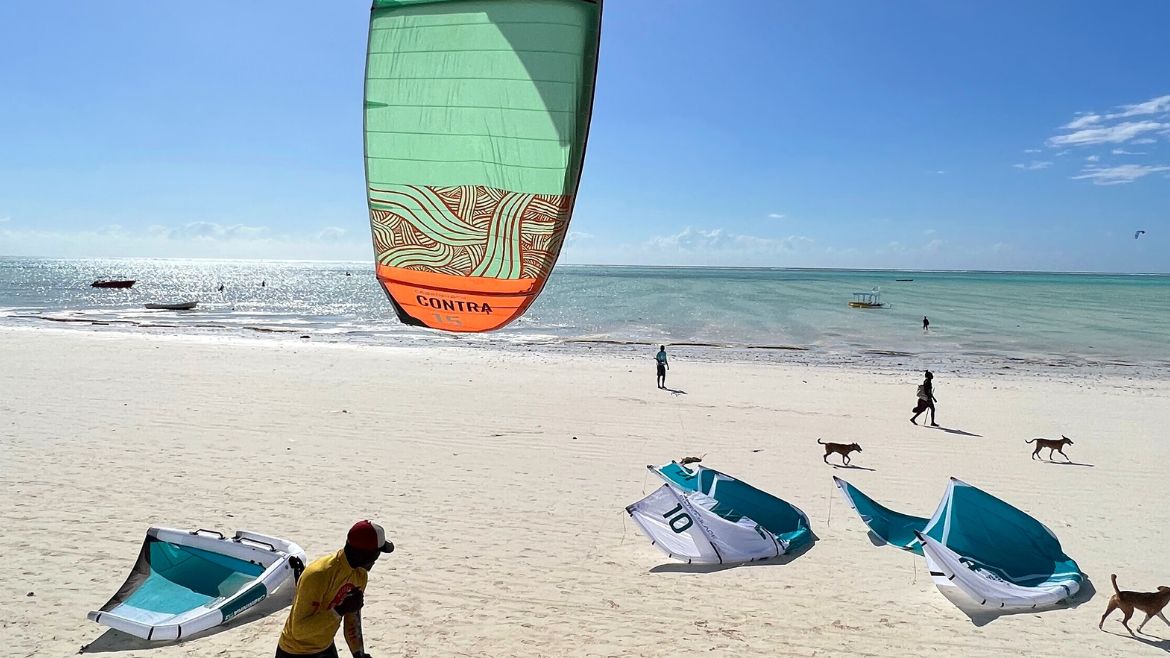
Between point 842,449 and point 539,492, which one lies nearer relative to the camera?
point 539,492

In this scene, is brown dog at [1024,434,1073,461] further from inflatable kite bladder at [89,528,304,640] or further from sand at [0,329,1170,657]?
inflatable kite bladder at [89,528,304,640]

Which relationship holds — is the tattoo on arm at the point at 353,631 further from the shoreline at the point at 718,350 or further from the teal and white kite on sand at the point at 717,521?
the shoreline at the point at 718,350

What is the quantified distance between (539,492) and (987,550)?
4582 millimetres

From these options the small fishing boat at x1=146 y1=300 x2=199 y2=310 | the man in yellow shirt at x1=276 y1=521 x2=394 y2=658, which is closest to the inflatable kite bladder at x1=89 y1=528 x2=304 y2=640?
the man in yellow shirt at x1=276 y1=521 x2=394 y2=658

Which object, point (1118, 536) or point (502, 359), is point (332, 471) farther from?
point (502, 359)

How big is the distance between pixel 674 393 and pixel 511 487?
7974mm

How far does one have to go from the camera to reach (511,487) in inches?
324

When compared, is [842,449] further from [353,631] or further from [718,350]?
[718,350]

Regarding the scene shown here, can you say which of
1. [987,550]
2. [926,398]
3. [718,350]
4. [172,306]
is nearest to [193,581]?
[987,550]

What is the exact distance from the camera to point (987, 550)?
589 cm

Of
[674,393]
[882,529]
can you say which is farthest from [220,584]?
[674,393]

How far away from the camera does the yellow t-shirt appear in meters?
3.08

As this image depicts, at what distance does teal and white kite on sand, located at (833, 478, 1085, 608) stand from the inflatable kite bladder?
4969 mm

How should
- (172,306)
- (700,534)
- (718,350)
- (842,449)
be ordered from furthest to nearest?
(172,306) → (718,350) → (842,449) → (700,534)
